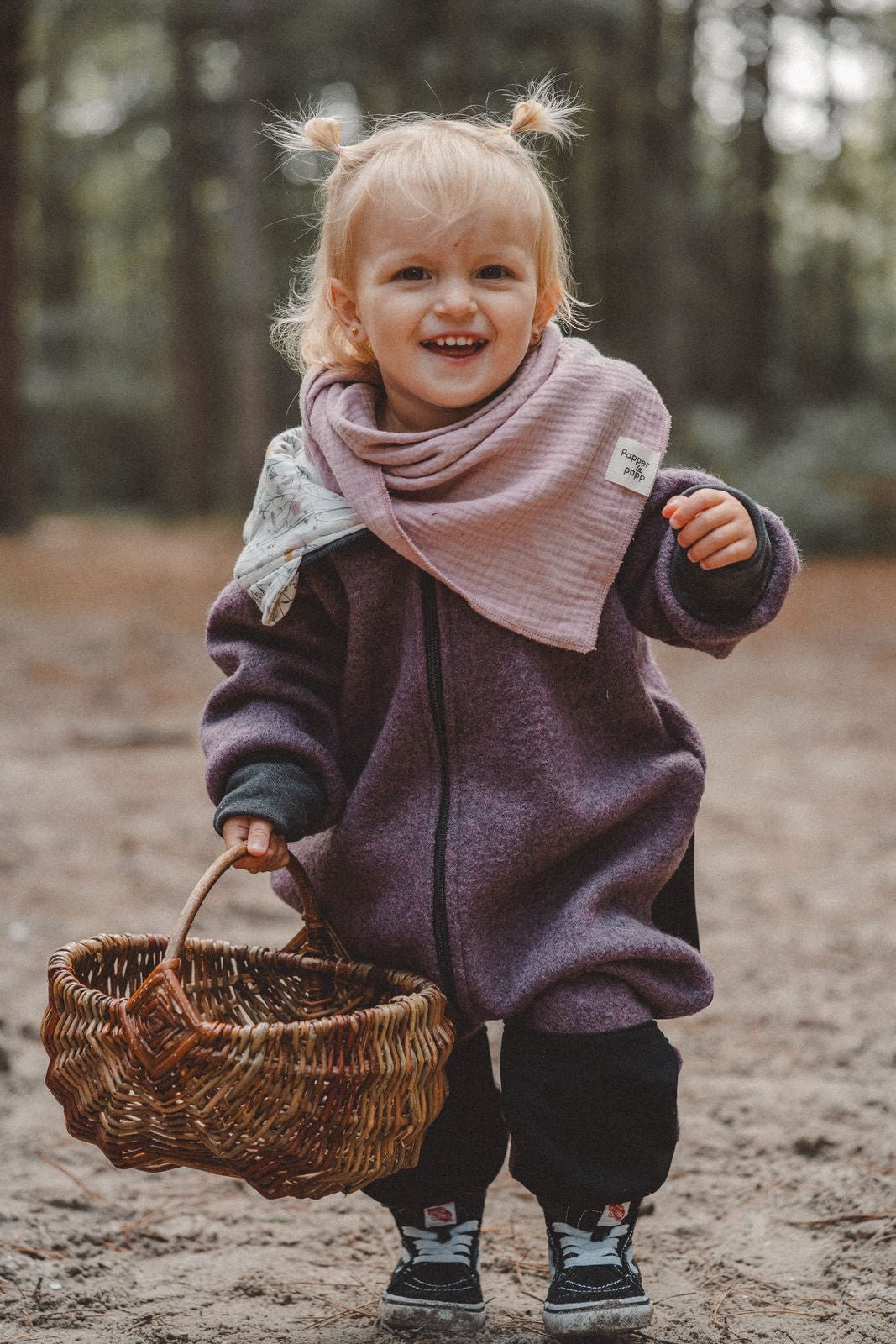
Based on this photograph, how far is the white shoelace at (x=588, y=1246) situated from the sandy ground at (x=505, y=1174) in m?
0.15

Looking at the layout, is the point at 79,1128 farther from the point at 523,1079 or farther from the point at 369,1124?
the point at 523,1079

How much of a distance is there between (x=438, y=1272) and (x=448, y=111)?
11.5 metres

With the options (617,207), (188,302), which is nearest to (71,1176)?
(188,302)

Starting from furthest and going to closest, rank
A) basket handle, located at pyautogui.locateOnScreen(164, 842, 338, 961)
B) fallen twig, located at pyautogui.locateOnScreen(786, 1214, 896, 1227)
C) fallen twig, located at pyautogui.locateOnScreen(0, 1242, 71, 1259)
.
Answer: fallen twig, located at pyautogui.locateOnScreen(786, 1214, 896, 1227) → fallen twig, located at pyautogui.locateOnScreen(0, 1242, 71, 1259) → basket handle, located at pyautogui.locateOnScreen(164, 842, 338, 961)

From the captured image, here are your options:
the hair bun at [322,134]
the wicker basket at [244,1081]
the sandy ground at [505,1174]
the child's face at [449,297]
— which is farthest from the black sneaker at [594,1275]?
the hair bun at [322,134]

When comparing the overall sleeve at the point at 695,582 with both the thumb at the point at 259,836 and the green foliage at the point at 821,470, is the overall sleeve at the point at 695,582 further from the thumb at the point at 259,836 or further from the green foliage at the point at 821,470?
the green foliage at the point at 821,470

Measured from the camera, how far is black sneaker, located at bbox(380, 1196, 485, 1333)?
218cm

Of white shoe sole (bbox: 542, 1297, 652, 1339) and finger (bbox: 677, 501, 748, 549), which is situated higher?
finger (bbox: 677, 501, 748, 549)

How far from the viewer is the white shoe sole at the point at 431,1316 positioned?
7.11 ft

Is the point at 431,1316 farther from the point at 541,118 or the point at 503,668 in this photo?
the point at 541,118

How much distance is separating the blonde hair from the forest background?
324 inches

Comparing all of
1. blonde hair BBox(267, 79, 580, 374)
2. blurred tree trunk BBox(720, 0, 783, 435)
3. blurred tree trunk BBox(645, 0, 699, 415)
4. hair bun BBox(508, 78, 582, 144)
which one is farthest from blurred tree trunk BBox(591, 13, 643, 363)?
blonde hair BBox(267, 79, 580, 374)

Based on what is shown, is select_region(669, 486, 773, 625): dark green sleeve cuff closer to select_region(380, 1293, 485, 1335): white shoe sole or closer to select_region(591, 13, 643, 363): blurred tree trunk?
select_region(380, 1293, 485, 1335): white shoe sole

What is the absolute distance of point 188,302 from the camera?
59.3 feet
